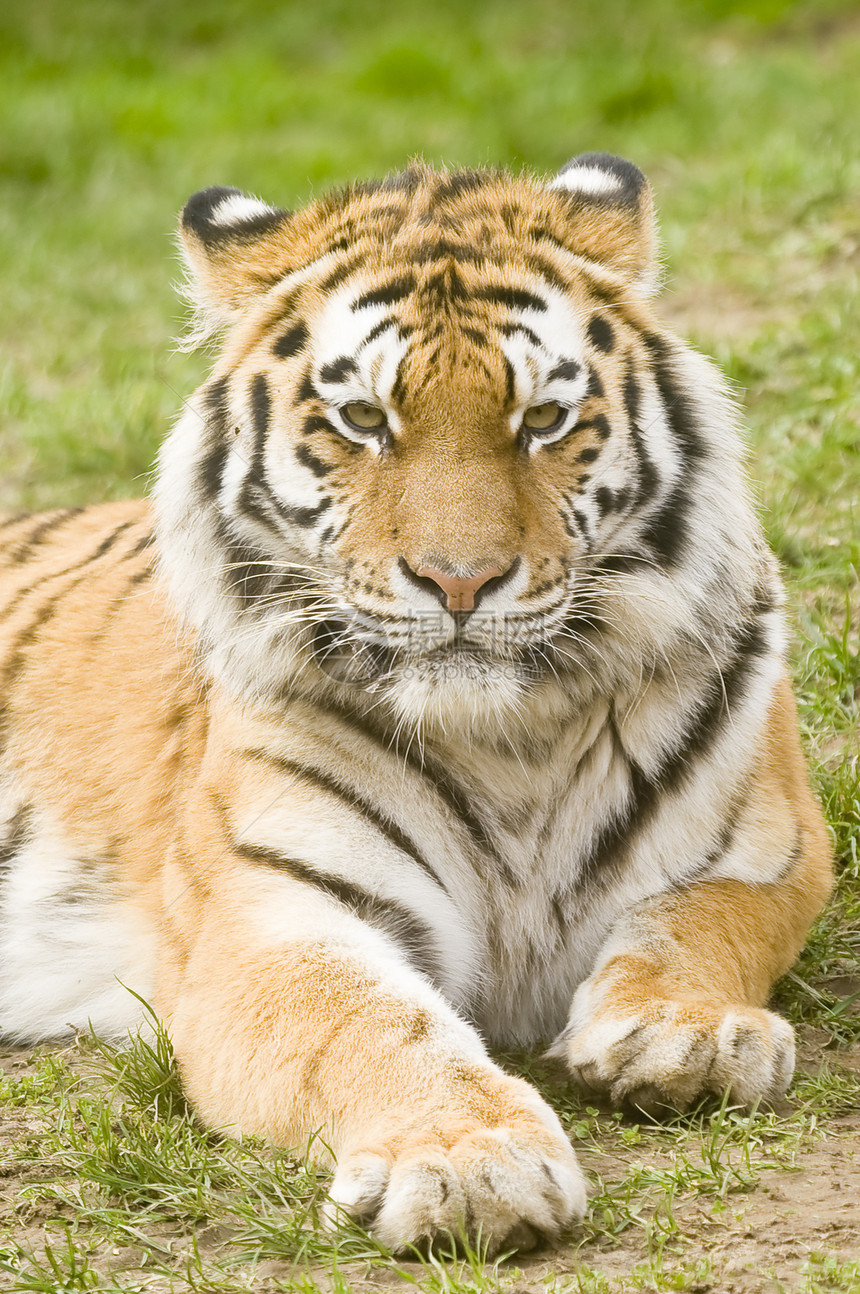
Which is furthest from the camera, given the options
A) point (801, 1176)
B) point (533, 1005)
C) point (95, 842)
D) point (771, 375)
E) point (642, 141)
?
point (642, 141)

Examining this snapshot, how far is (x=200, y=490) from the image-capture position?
9.72 ft

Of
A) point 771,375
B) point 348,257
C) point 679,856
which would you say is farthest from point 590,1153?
point 771,375

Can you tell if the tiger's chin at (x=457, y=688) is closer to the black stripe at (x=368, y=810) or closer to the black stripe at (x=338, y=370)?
the black stripe at (x=368, y=810)

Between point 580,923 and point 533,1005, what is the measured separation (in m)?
0.19

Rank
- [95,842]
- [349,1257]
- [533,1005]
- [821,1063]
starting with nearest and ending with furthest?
[349,1257] → [821,1063] → [533,1005] → [95,842]

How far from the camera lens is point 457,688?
103 inches

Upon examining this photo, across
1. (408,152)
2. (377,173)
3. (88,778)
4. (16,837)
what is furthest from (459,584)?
(408,152)

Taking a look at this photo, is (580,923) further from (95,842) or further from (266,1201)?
(95,842)

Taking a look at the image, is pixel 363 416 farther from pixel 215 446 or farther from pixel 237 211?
pixel 237 211

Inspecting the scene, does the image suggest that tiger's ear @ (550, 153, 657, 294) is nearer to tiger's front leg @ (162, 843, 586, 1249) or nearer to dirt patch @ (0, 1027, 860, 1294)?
tiger's front leg @ (162, 843, 586, 1249)

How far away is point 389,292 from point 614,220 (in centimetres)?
51

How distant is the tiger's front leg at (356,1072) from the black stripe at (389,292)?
0.98 meters

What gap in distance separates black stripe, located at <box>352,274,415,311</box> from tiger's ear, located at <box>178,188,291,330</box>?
0.87ft

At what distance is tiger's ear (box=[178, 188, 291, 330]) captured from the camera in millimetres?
3000
